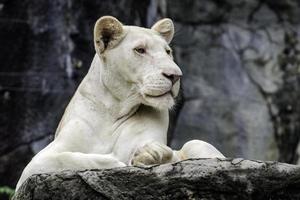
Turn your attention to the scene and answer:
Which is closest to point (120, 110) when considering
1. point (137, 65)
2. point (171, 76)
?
point (137, 65)

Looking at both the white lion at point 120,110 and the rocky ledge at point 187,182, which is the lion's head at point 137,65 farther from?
the rocky ledge at point 187,182

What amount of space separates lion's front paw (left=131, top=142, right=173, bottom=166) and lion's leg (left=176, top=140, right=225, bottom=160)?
309 mm

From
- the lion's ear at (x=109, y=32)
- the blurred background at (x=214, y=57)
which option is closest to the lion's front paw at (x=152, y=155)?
the lion's ear at (x=109, y=32)

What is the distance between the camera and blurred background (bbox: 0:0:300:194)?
16578 millimetres

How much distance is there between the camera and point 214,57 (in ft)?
61.6

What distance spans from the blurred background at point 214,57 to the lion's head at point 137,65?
297 inches

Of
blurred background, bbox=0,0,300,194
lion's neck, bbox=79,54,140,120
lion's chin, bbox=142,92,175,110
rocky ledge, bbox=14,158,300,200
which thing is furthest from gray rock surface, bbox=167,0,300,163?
rocky ledge, bbox=14,158,300,200

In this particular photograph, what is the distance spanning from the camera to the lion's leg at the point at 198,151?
8453 mm

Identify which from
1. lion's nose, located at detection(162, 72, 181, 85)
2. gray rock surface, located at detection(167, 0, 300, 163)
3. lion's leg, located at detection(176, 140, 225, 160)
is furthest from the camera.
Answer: gray rock surface, located at detection(167, 0, 300, 163)

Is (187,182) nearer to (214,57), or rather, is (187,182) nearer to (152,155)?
(152,155)

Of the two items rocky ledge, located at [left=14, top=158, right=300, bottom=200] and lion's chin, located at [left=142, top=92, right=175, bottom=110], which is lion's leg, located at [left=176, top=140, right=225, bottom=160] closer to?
lion's chin, located at [left=142, top=92, right=175, bottom=110]

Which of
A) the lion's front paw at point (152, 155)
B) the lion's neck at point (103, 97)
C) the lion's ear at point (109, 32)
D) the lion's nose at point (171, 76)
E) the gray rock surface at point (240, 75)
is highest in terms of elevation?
the lion's ear at point (109, 32)

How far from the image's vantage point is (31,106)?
16453 mm

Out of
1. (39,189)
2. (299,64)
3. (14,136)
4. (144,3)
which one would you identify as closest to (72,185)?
(39,189)
